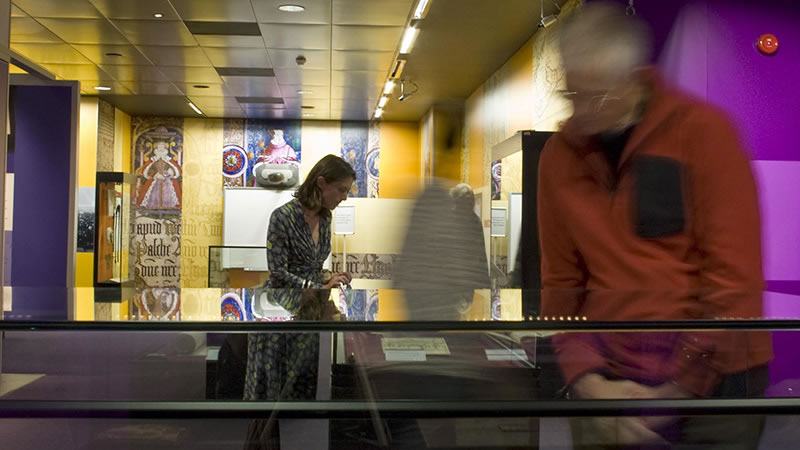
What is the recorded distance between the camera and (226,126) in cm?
1289

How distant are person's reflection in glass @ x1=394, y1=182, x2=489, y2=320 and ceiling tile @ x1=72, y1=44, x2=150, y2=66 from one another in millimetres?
7275

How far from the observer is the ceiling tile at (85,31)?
6.82m

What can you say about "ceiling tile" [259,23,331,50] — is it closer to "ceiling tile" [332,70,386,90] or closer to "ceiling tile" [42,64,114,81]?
"ceiling tile" [332,70,386,90]

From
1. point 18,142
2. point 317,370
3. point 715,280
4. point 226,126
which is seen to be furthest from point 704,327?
point 226,126

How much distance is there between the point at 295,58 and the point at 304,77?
3.41 ft

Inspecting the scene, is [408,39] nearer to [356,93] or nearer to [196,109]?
[356,93]

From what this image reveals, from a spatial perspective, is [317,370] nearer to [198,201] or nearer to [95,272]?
[95,272]

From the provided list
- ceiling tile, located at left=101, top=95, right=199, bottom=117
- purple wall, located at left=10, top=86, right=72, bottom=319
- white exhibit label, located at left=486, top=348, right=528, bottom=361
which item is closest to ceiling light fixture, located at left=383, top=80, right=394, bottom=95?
ceiling tile, located at left=101, top=95, right=199, bottom=117

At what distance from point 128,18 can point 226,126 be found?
6287 mm

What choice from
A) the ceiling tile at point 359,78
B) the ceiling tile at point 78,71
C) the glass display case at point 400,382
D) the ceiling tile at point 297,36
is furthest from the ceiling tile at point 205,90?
the glass display case at point 400,382

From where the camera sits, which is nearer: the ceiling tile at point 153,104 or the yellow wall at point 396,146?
the ceiling tile at point 153,104

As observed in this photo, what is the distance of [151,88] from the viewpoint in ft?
33.0

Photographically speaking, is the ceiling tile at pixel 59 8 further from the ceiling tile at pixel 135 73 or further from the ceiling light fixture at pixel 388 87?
the ceiling light fixture at pixel 388 87

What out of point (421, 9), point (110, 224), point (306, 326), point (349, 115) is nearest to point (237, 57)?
point (421, 9)
